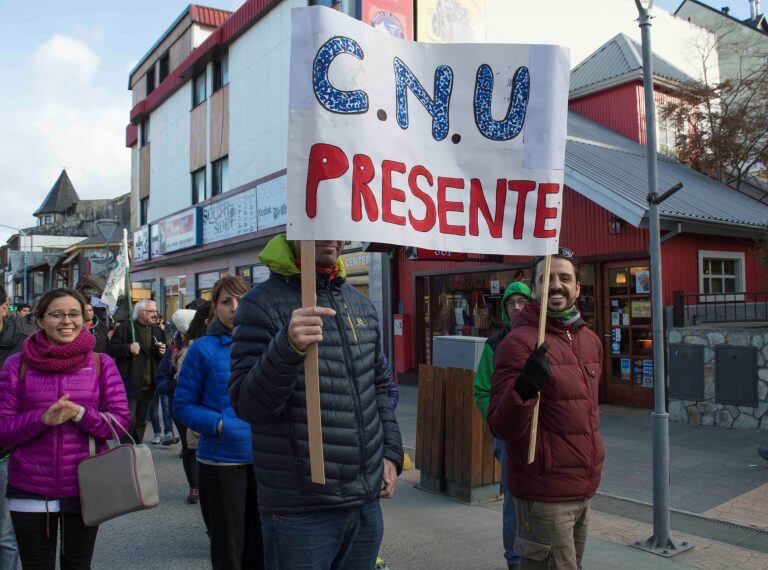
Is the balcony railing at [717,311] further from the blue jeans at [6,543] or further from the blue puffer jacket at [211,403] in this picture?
the blue jeans at [6,543]

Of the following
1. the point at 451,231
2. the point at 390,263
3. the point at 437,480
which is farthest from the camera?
the point at 390,263

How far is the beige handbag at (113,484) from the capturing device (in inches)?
122

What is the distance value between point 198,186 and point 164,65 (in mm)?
7143

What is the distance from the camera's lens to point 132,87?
30828 mm

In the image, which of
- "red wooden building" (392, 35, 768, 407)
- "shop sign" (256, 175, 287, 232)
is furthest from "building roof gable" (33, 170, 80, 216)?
"red wooden building" (392, 35, 768, 407)

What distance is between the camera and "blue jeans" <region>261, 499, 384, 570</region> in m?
2.27

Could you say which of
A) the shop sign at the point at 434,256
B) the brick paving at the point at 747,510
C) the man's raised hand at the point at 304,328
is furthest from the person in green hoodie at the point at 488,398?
the shop sign at the point at 434,256

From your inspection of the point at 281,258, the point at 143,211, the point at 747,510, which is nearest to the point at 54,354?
the point at 281,258

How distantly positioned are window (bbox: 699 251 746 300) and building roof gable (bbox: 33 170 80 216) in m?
93.6

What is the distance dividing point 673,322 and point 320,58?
9.16m

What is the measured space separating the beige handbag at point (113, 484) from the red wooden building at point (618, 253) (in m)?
8.63

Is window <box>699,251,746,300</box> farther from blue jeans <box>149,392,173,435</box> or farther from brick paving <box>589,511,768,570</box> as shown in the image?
blue jeans <box>149,392,173,435</box>

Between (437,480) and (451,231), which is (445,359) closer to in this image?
(437,480)

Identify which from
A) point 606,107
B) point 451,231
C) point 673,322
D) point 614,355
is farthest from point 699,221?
point 451,231
